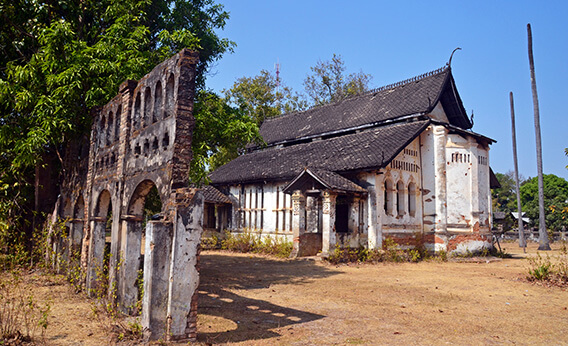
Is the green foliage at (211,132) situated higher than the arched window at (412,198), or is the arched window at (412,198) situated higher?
the green foliage at (211,132)

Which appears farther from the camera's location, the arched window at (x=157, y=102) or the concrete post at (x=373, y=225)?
the concrete post at (x=373, y=225)

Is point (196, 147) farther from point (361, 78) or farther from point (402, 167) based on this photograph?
point (361, 78)

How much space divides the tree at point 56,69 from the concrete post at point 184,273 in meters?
5.34

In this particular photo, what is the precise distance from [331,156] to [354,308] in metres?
11.6

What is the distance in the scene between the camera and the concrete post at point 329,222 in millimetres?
16188

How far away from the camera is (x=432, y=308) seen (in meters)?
8.68

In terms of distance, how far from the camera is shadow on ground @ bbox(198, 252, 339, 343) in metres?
6.74

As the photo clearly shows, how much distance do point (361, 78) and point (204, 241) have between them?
74.8 ft

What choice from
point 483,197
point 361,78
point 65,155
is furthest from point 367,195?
point 361,78

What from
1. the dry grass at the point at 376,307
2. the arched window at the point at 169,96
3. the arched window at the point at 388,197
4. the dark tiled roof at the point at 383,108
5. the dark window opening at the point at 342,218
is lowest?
the dry grass at the point at 376,307

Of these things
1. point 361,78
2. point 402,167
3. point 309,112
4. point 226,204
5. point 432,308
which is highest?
point 361,78

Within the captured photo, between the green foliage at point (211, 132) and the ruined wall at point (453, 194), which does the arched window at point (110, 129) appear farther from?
the ruined wall at point (453, 194)

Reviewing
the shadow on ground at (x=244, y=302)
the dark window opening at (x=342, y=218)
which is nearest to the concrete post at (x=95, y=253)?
the shadow on ground at (x=244, y=302)

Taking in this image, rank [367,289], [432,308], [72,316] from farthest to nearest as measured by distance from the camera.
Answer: [367,289], [432,308], [72,316]
